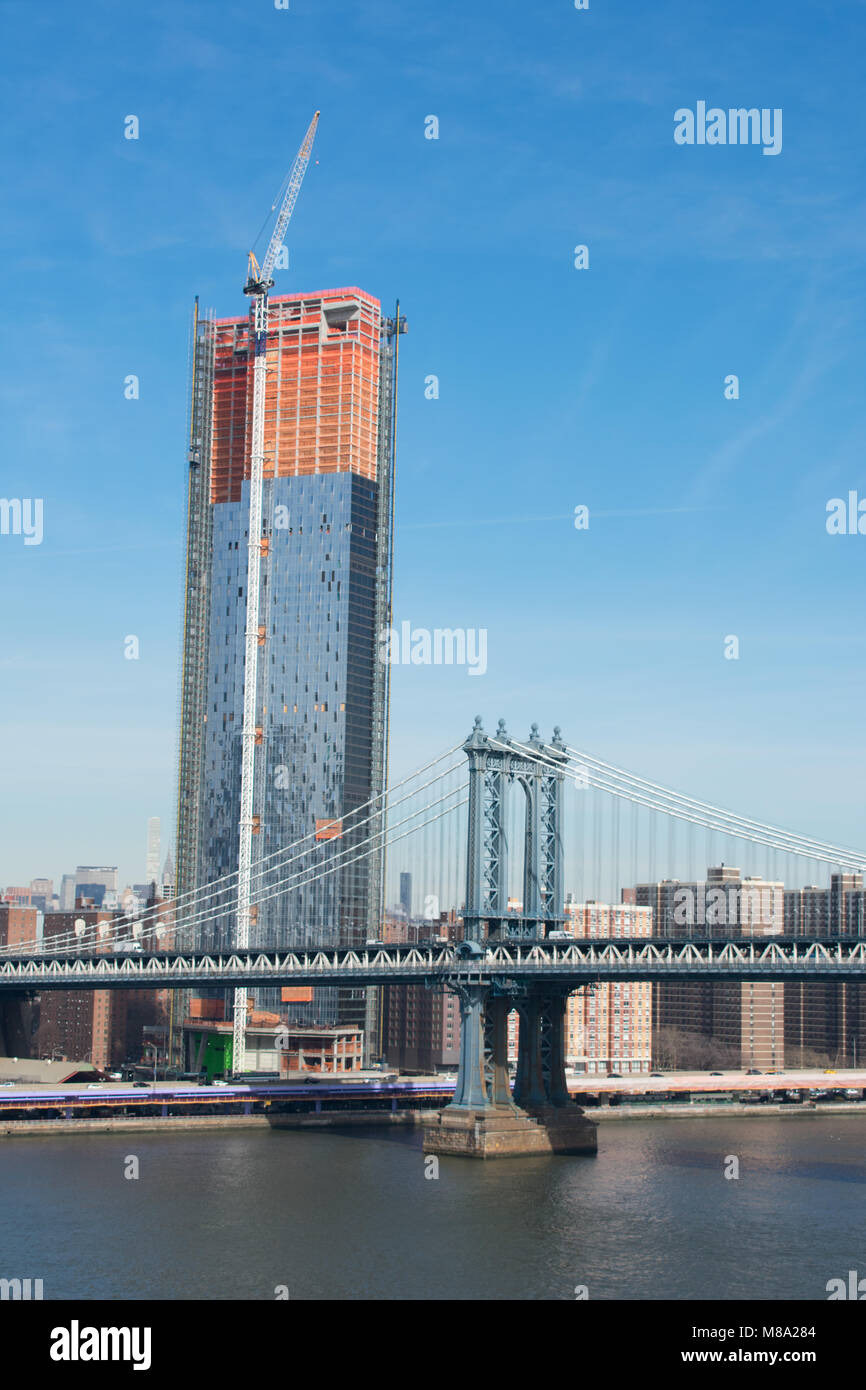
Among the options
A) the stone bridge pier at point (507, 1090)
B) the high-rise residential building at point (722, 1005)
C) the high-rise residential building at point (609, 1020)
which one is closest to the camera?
the stone bridge pier at point (507, 1090)

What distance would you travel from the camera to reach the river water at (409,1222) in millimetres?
45781

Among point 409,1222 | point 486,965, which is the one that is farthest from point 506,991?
point 409,1222

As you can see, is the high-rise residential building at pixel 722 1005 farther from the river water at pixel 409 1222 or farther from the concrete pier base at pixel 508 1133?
the river water at pixel 409 1222

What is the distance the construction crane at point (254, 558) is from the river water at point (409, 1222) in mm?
44529

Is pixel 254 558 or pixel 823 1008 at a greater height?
pixel 254 558

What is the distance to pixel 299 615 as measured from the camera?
419ft

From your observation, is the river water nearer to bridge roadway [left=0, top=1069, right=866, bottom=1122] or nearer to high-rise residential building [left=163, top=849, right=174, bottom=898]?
bridge roadway [left=0, top=1069, right=866, bottom=1122]

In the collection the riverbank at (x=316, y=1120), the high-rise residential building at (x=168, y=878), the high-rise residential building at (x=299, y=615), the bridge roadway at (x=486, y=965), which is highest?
the high-rise residential building at (x=299, y=615)

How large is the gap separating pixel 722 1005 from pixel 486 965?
→ 78.4m

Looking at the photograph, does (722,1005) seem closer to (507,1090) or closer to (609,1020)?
(609,1020)

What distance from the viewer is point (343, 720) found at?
125 metres

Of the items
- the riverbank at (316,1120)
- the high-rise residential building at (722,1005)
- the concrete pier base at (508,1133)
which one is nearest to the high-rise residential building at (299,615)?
the riverbank at (316,1120)
